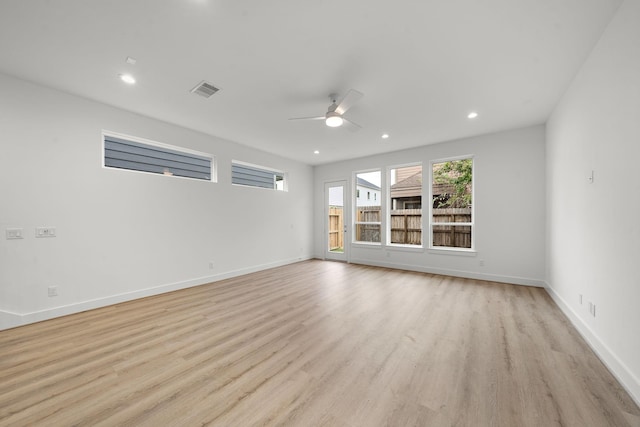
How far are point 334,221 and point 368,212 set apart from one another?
1154 mm

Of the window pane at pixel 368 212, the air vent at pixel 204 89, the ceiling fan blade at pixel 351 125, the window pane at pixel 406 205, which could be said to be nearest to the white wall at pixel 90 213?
the air vent at pixel 204 89

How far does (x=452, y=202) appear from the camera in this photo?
5.42 m

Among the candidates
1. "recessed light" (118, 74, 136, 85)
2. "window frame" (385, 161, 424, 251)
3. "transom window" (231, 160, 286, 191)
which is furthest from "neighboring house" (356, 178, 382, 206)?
"recessed light" (118, 74, 136, 85)

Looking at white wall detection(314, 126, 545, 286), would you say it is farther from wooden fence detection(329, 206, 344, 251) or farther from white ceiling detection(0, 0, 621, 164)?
wooden fence detection(329, 206, 344, 251)

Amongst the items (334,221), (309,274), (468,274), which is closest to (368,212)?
(334,221)

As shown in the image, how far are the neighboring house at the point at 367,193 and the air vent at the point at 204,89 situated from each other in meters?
4.48

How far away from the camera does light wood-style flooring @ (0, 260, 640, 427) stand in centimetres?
158

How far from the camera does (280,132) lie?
182 inches

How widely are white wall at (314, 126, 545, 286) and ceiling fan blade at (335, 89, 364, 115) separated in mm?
3348

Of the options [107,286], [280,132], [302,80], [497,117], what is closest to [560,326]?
[497,117]

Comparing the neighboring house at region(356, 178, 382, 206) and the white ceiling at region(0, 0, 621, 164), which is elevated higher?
the white ceiling at region(0, 0, 621, 164)

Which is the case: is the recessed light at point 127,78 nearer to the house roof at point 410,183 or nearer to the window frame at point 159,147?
the window frame at point 159,147

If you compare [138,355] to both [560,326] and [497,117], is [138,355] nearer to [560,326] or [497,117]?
[560,326]

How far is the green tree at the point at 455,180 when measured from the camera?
523 cm
